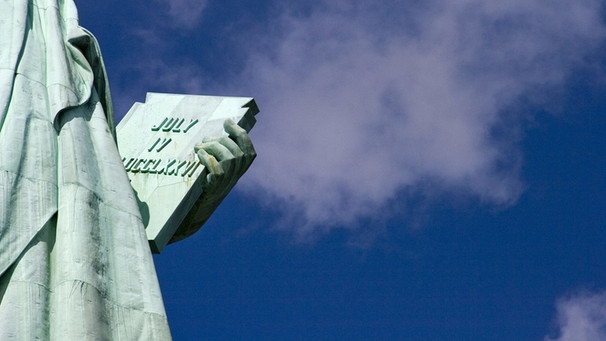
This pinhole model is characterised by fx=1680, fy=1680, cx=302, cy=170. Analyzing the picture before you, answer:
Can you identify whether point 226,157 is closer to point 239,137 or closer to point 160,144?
point 239,137

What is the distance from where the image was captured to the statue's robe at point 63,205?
1089 cm

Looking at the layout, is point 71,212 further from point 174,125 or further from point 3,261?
point 174,125

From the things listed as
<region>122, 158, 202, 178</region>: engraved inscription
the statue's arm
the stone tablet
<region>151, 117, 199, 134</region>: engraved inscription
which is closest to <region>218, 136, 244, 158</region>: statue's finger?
the statue's arm

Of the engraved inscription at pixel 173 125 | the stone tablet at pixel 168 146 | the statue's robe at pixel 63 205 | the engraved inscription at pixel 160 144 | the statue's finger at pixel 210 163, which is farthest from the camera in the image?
the engraved inscription at pixel 173 125

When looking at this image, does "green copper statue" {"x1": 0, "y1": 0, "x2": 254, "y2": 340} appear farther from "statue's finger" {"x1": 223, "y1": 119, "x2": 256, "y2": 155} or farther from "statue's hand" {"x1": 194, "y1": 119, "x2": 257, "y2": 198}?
"statue's finger" {"x1": 223, "y1": 119, "x2": 256, "y2": 155}

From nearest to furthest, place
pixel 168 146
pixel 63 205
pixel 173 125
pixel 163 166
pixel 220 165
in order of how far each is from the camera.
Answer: pixel 63 205 < pixel 220 165 < pixel 163 166 < pixel 168 146 < pixel 173 125

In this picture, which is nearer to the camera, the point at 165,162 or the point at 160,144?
the point at 165,162

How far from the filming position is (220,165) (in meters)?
13.7

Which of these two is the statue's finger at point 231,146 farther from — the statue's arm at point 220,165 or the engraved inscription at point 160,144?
the engraved inscription at point 160,144

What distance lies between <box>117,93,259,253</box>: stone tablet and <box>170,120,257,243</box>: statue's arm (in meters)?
0.09

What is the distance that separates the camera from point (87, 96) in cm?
1288

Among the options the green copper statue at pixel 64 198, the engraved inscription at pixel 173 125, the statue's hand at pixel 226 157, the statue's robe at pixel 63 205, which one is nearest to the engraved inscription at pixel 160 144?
the engraved inscription at pixel 173 125

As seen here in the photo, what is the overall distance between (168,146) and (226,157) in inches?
26.1

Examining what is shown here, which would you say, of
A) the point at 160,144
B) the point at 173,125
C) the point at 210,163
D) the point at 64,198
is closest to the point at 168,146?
the point at 160,144
